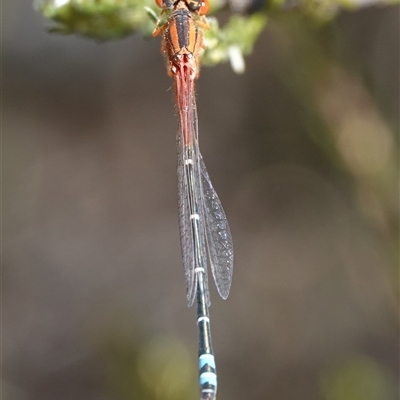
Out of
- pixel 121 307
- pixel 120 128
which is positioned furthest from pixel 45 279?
pixel 120 128

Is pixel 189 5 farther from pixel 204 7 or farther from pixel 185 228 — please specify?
pixel 185 228

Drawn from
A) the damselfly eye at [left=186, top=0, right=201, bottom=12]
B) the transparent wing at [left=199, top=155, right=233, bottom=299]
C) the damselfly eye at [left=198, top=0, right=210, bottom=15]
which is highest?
the damselfly eye at [left=186, top=0, right=201, bottom=12]

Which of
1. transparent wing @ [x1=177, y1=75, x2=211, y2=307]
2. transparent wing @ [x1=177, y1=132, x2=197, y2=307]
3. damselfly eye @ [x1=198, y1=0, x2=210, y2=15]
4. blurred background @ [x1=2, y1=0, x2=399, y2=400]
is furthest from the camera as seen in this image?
blurred background @ [x1=2, y1=0, x2=399, y2=400]

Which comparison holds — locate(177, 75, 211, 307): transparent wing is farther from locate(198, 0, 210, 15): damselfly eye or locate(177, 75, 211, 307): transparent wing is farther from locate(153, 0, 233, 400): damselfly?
locate(198, 0, 210, 15): damselfly eye

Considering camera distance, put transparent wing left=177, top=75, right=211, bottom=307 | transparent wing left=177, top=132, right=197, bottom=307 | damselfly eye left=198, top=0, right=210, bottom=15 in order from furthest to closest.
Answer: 1. transparent wing left=177, top=75, right=211, bottom=307
2. transparent wing left=177, top=132, right=197, bottom=307
3. damselfly eye left=198, top=0, right=210, bottom=15

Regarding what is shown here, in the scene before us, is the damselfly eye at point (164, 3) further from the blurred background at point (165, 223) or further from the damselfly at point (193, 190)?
the blurred background at point (165, 223)

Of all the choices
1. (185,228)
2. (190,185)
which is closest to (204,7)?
(190,185)

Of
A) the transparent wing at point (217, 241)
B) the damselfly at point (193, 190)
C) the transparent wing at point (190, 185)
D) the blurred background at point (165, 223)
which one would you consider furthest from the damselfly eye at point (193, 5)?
the blurred background at point (165, 223)

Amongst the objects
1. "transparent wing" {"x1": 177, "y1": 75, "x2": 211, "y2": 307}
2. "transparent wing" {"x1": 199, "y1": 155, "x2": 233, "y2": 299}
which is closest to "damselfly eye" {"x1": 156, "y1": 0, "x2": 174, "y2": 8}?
"transparent wing" {"x1": 177, "y1": 75, "x2": 211, "y2": 307}
